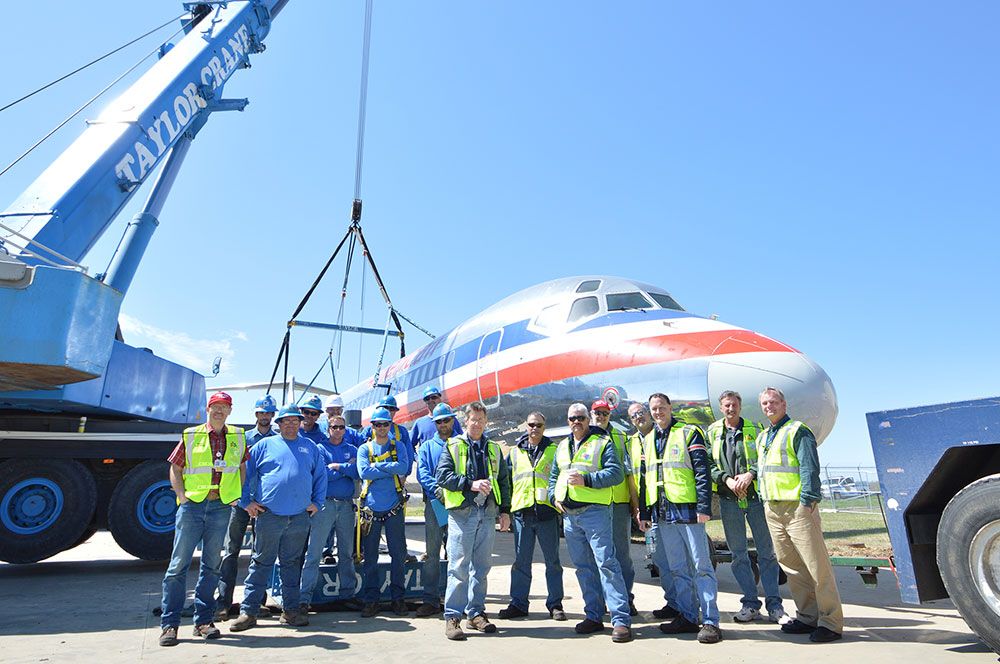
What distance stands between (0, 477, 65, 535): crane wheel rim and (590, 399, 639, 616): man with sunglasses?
7911 millimetres

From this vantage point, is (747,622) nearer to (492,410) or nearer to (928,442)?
(928,442)

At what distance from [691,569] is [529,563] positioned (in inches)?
60.3

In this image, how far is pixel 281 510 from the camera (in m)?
5.80

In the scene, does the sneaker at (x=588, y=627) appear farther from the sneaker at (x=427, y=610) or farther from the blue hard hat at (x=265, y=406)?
the blue hard hat at (x=265, y=406)

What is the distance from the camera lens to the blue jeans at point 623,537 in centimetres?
628

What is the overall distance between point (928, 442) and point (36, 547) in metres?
10.6

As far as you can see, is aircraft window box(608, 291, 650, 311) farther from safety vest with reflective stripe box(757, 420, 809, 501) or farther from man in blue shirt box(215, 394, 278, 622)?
man in blue shirt box(215, 394, 278, 622)

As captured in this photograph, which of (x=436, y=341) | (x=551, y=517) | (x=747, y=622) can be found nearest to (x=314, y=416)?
(x=551, y=517)

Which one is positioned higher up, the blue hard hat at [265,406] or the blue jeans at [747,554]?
the blue hard hat at [265,406]

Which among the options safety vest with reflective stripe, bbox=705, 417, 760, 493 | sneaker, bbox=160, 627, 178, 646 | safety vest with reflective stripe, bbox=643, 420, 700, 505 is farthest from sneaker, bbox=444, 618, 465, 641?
safety vest with reflective stripe, bbox=705, 417, 760, 493

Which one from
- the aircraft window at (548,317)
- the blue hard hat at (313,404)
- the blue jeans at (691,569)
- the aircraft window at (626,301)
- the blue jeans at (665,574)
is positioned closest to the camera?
the blue jeans at (691,569)

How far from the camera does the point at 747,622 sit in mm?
5766

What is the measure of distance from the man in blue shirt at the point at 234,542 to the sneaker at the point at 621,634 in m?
3.61

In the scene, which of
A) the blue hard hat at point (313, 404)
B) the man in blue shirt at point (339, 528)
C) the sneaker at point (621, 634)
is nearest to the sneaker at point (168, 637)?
the man in blue shirt at point (339, 528)
